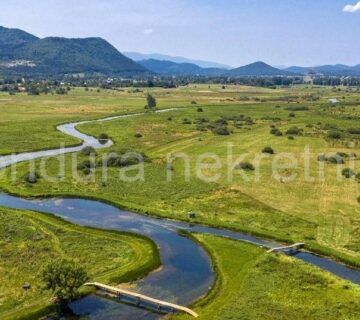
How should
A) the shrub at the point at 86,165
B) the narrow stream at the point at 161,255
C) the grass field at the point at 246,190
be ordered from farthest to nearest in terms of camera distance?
the shrub at the point at 86,165, the grass field at the point at 246,190, the narrow stream at the point at 161,255

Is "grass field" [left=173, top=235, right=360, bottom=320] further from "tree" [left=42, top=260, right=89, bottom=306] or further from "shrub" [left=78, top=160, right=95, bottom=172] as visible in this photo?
"shrub" [left=78, top=160, right=95, bottom=172]

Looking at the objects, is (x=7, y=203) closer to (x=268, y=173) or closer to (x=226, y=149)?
(x=268, y=173)

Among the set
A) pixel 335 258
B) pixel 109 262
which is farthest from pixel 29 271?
pixel 335 258

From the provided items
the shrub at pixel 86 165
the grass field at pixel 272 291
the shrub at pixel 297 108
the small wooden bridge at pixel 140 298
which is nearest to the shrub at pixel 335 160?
the shrub at pixel 86 165

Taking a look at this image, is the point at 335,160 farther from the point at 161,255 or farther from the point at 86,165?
the point at 161,255

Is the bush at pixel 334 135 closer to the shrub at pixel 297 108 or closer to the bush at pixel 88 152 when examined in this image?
the bush at pixel 88 152

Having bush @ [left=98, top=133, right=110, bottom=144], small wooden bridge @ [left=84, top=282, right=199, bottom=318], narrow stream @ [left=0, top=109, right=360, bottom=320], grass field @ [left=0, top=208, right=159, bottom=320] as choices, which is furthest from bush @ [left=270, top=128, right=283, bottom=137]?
small wooden bridge @ [left=84, top=282, right=199, bottom=318]
